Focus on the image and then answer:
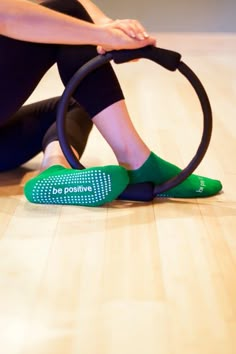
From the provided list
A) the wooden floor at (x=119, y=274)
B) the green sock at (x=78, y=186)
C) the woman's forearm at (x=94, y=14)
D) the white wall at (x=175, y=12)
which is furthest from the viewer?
the white wall at (x=175, y=12)

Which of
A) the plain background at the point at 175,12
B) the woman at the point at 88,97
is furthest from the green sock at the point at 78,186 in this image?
the plain background at the point at 175,12

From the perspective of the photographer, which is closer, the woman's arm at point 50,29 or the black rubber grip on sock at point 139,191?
the woman's arm at point 50,29

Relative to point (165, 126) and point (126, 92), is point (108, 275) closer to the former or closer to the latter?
point (165, 126)

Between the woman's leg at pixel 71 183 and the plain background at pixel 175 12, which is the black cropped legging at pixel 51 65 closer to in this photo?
the woman's leg at pixel 71 183

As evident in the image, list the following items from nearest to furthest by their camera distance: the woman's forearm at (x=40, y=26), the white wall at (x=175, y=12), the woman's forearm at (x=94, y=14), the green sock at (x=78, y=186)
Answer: the woman's forearm at (x=40, y=26) → the green sock at (x=78, y=186) → the woman's forearm at (x=94, y=14) → the white wall at (x=175, y=12)

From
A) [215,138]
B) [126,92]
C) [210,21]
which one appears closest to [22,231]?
[215,138]

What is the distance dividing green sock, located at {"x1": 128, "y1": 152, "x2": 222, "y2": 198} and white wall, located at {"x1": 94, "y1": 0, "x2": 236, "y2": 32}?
3211 mm

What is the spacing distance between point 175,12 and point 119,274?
3.69m

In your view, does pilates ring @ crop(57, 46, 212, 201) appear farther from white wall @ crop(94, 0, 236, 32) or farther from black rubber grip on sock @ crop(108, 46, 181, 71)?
white wall @ crop(94, 0, 236, 32)

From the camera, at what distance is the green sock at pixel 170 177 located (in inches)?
51.6

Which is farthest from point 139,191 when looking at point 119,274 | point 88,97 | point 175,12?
point 175,12

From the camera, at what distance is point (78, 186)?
126cm

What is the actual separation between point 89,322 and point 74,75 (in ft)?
1.91

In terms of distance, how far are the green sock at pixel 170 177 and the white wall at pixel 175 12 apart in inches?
126
